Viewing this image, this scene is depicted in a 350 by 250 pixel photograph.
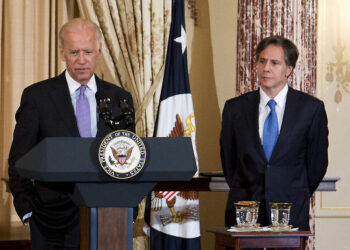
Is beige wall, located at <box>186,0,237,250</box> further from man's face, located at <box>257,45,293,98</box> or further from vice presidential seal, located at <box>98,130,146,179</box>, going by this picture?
vice presidential seal, located at <box>98,130,146,179</box>

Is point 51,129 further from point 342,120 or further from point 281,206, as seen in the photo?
point 342,120

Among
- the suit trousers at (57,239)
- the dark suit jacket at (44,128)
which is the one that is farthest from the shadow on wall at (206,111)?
the suit trousers at (57,239)

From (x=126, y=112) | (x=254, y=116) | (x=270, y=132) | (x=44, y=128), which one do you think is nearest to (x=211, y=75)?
(x=254, y=116)

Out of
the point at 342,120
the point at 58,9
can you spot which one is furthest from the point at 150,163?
the point at 342,120

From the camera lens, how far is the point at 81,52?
2.85 m

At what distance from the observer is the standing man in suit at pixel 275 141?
3.52 metres

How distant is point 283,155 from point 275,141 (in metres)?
0.09

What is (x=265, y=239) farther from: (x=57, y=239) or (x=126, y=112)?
(x=126, y=112)

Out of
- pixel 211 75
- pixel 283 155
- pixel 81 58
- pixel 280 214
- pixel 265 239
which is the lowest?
pixel 265 239

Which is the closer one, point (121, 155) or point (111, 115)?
point (121, 155)

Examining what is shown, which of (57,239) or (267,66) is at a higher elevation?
(267,66)

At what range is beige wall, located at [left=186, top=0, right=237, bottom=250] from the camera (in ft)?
18.9

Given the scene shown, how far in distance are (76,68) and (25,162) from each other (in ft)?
2.67

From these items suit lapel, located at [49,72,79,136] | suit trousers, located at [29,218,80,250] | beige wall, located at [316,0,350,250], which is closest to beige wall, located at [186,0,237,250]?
beige wall, located at [316,0,350,250]
